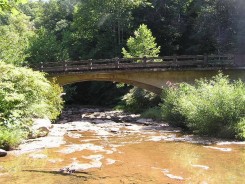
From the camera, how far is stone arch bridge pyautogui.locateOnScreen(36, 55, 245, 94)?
82.5ft

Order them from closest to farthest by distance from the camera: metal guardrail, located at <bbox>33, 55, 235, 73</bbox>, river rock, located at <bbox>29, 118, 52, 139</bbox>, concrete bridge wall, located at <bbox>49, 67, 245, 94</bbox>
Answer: river rock, located at <bbox>29, 118, 52, 139</bbox> < metal guardrail, located at <bbox>33, 55, 235, 73</bbox> < concrete bridge wall, located at <bbox>49, 67, 245, 94</bbox>

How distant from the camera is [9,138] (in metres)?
11.5

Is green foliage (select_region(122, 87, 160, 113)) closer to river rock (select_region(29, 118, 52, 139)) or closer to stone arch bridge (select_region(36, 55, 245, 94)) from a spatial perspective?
stone arch bridge (select_region(36, 55, 245, 94))

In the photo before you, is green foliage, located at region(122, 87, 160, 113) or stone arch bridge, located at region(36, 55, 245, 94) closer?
stone arch bridge, located at region(36, 55, 245, 94)

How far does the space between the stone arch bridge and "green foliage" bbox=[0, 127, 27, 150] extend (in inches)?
532

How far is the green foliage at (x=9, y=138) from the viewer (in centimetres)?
1127

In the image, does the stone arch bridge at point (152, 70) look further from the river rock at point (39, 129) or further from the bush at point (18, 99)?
the river rock at point (39, 129)

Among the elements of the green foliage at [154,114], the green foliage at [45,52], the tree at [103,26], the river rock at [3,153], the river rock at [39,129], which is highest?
the tree at [103,26]

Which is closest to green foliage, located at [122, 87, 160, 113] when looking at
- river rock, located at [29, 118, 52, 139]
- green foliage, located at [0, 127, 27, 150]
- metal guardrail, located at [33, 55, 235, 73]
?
metal guardrail, located at [33, 55, 235, 73]

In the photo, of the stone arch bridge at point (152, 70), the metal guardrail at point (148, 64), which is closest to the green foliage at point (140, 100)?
the stone arch bridge at point (152, 70)

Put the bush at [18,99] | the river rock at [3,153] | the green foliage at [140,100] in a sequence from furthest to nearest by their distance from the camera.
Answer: the green foliage at [140,100] < the bush at [18,99] < the river rock at [3,153]

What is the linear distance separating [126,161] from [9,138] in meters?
4.22

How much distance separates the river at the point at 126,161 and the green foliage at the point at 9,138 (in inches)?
12.3

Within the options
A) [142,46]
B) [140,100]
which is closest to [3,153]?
[140,100]
